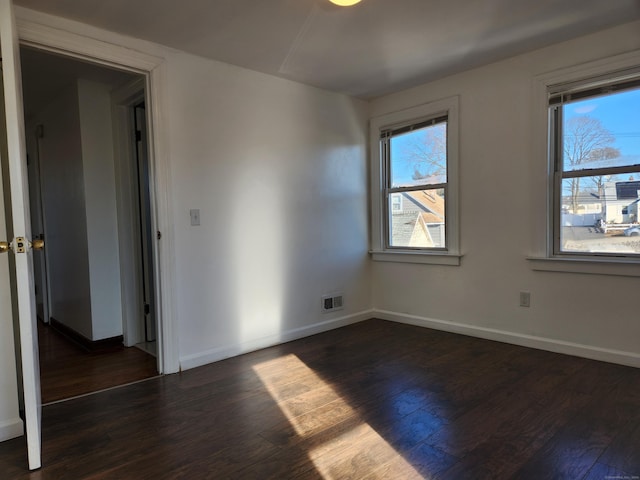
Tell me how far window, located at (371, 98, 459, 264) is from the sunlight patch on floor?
175 cm

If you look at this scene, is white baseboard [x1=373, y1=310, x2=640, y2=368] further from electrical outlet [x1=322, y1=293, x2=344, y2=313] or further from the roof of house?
the roof of house

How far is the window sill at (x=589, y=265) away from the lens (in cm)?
272

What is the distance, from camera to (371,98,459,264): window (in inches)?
143

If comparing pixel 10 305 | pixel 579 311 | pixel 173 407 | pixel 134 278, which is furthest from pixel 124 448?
pixel 579 311

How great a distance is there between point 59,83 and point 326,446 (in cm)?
363

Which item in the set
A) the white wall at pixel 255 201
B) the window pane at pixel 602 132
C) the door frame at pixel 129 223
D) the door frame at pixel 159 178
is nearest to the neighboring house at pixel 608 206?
the window pane at pixel 602 132

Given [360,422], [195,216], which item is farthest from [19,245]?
[360,422]

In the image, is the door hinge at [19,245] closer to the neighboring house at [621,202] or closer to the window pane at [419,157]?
the window pane at [419,157]

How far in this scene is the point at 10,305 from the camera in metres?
1.99

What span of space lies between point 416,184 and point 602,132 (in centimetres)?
153

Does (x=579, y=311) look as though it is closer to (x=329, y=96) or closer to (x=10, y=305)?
(x=329, y=96)

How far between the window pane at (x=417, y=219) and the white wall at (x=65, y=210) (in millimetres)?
2894

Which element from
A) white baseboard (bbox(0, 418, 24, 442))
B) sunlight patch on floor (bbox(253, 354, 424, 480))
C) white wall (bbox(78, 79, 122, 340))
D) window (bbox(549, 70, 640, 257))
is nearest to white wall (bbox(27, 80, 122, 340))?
white wall (bbox(78, 79, 122, 340))

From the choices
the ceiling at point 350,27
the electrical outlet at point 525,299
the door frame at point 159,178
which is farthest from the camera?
the electrical outlet at point 525,299
